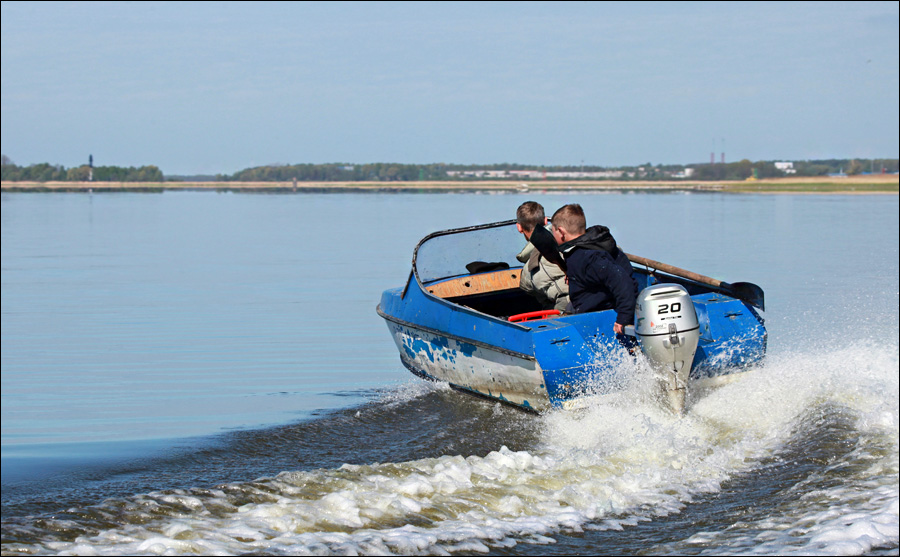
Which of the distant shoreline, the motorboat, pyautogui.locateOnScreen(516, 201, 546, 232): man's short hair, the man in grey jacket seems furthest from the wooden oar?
the distant shoreline

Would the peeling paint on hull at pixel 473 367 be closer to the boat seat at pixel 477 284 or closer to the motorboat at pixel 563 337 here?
the motorboat at pixel 563 337

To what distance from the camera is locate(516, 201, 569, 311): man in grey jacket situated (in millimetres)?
8664

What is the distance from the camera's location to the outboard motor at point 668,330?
7109 millimetres

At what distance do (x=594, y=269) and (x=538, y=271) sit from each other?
1.17m

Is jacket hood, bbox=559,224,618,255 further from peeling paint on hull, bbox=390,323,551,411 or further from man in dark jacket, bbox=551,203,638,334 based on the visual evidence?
peeling paint on hull, bbox=390,323,551,411

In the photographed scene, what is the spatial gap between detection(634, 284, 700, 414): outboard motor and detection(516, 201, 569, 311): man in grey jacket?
1.63 meters

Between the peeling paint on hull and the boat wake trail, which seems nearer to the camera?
the boat wake trail

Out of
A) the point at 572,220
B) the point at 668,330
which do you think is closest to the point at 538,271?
the point at 572,220

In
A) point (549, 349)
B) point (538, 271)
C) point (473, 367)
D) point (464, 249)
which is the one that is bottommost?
point (473, 367)

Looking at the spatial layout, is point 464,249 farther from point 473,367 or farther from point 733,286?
point 733,286

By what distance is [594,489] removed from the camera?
20.0 feet

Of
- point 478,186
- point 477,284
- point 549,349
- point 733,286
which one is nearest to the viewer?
point 549,349

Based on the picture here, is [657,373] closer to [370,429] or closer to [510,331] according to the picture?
[510,331]

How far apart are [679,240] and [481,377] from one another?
21811 mm
